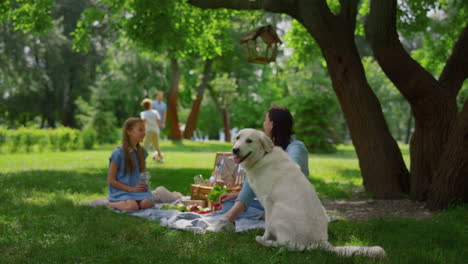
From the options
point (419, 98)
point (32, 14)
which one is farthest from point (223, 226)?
point (32, 14)

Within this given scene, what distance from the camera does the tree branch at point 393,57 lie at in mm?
7219

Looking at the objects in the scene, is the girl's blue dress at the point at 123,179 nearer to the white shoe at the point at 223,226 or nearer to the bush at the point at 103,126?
the white shoe at the point at 223,226

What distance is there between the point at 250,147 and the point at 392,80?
428cm

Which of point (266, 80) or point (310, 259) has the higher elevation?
point (266, 80)

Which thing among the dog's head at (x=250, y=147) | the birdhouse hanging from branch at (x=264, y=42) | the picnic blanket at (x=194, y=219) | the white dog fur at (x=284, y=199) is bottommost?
the picnic blanket at (x=194, y=219)

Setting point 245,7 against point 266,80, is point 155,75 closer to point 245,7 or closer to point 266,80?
point 266,80

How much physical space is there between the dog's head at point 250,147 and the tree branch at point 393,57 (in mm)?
3974

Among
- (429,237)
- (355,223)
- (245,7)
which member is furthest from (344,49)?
(429,237)

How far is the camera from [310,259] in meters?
3.85

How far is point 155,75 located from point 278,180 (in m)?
33.8

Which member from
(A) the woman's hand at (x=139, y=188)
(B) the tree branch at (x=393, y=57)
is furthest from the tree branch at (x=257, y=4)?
(A) the woman's hand at (x=139, y=188)

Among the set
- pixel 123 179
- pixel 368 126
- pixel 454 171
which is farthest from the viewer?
pixel 368 126

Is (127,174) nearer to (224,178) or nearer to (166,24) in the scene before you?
(224,178)

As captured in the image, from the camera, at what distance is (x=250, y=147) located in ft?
14.2
